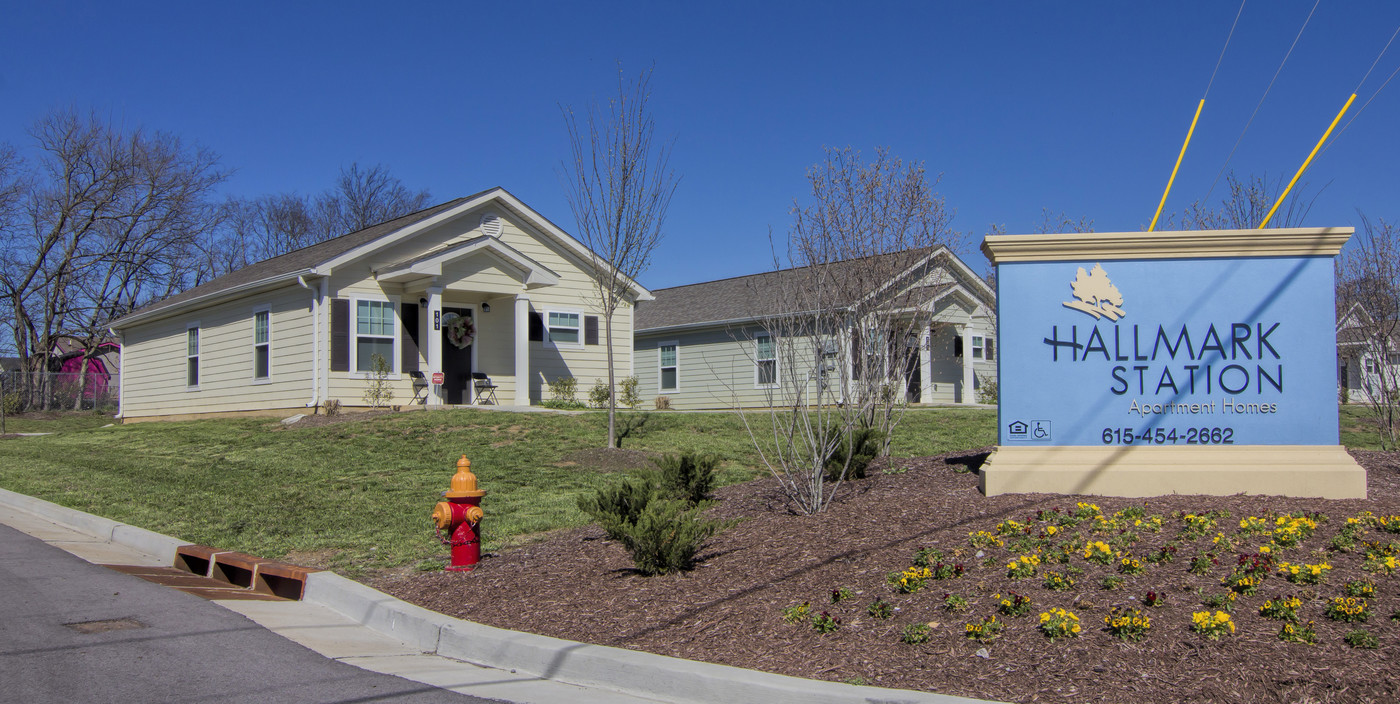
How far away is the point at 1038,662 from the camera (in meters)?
4.50

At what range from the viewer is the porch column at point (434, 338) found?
60.7ft

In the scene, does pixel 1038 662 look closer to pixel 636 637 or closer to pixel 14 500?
pixel 636 637

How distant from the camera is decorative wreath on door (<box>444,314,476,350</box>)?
1988 cm

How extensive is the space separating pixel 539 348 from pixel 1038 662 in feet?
57.5

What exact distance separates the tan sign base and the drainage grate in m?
5.82

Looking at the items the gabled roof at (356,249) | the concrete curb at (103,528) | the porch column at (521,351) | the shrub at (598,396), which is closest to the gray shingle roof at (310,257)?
the gabled roof at (356,249)

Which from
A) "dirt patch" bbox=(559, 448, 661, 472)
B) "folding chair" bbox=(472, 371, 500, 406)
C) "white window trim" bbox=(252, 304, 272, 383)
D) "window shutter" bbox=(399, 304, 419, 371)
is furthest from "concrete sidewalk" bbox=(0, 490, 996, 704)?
"white window trim" bbox=(252, 304, 272, 383)

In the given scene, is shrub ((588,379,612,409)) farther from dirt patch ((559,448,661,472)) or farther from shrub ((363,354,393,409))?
dirt patch ((559,448,661,472))

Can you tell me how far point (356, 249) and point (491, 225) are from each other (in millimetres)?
3440

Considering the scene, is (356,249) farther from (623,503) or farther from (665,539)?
(665,539)

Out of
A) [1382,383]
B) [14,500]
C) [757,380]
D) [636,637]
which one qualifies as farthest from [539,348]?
[636,637]

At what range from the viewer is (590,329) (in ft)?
72.6

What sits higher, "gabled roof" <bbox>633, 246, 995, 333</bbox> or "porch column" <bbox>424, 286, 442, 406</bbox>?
"gabled roof" <bbox>633, 246, 995, 333</bbox>

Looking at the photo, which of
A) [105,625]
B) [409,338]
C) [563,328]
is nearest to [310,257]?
[409,338]
